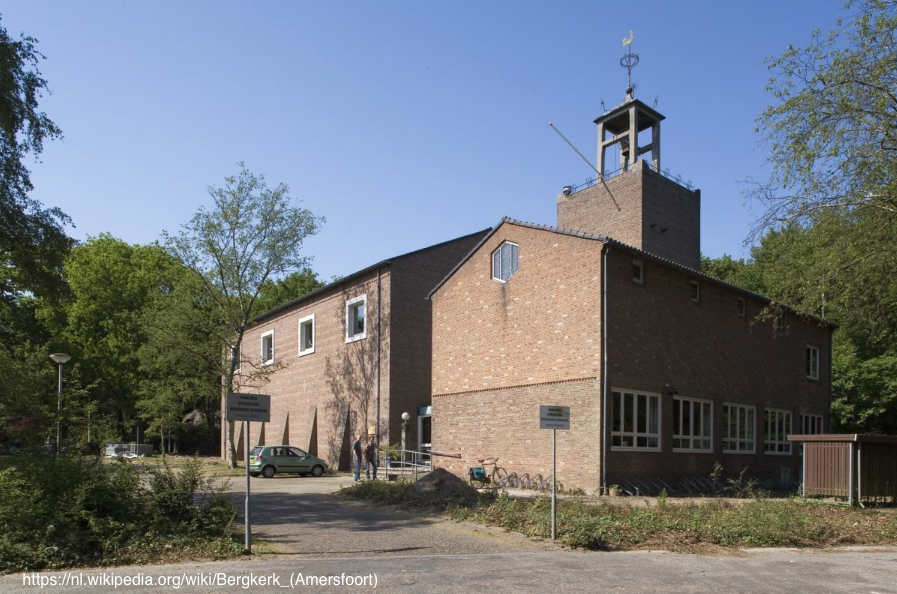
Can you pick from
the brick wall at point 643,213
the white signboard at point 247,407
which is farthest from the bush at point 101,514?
the brick wall at point 643,213

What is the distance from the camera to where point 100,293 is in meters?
48.1

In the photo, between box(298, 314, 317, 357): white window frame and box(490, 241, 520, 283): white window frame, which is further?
box(298, 314, 317, 357): white window frame

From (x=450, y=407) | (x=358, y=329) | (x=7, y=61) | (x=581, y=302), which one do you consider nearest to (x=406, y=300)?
(x=358, y=329)

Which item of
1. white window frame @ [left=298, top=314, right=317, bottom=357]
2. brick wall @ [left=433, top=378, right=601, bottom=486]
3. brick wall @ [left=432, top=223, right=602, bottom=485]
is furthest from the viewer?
white window frame @ [left=298, top=314, right=317, bottom=357]

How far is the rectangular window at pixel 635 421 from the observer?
19234mm

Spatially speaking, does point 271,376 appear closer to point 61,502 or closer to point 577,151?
point 577,151

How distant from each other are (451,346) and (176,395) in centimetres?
2477

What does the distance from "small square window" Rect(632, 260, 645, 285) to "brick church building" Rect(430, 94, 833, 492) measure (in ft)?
0.15

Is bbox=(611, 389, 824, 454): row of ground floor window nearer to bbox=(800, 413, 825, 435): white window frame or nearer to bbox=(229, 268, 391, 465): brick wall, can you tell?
bbox=(800, 413, 825, 435): white window frame

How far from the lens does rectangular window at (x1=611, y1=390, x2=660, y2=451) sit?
757 inches

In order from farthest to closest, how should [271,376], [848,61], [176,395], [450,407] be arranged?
[176,395] → [271,376] → [450,407] → [848,61]

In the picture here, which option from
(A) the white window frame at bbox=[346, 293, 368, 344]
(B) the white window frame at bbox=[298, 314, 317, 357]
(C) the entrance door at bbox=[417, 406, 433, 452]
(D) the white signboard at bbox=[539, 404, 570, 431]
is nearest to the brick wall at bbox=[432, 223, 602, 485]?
(C) the entrance door at bbox=[417, 406, 433, 452]

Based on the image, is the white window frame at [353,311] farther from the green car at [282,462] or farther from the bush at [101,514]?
the bush at [101,514]

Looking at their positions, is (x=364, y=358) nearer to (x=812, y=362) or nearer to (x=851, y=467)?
(x=851, y=467)
